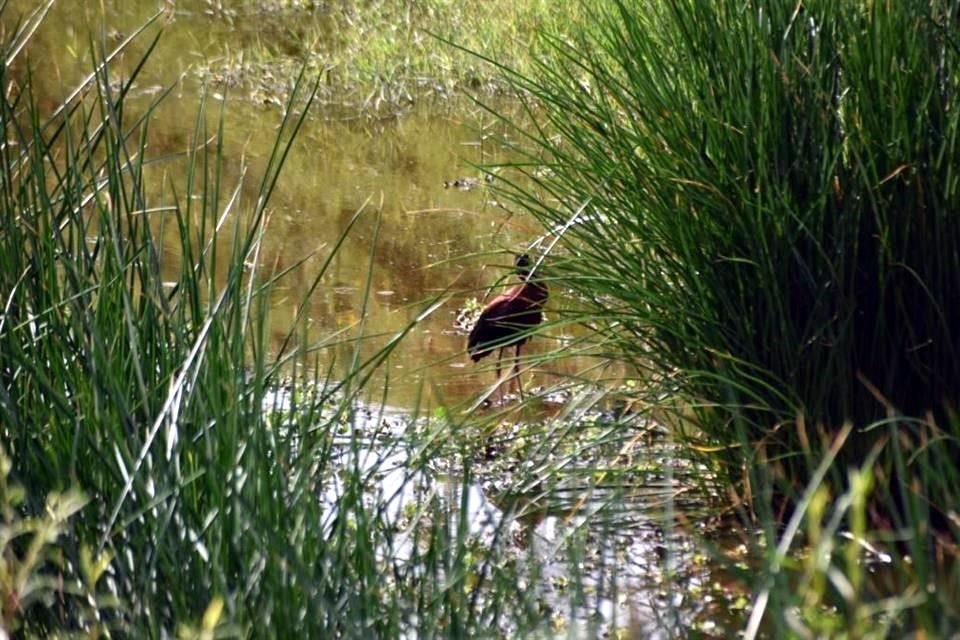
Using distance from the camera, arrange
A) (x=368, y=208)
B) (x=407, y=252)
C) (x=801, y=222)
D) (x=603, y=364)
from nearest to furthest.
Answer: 1. (x=801, y=222)
2. (x=603, y=364)
3. (x=407, y=252)
4. (x=368, y=208)

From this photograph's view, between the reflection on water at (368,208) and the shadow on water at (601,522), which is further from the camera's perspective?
the reflection on water at (368,208)

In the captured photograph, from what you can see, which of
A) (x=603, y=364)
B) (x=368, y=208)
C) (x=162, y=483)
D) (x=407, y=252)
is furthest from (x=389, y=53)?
(x=162, y=483)

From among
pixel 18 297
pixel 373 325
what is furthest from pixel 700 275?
pixel 373 325

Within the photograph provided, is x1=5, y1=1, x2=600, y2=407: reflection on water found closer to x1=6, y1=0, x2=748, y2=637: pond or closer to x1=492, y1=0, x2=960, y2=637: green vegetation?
x1=6, y1=0, x2=748, y2=637: pond

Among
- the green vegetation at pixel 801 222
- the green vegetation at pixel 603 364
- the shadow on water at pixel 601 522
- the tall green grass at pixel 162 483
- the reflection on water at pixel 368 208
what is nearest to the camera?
the tall green grass at pixel 162 483

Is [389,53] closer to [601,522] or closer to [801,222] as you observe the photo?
[801,222]

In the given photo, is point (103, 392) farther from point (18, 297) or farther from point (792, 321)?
point (792, 321)

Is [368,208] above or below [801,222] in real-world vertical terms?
below

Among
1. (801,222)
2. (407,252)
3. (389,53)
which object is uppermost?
(801,222)

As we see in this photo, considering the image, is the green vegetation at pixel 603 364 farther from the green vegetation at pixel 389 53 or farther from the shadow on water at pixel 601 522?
the green vegetation at pixel 389 53

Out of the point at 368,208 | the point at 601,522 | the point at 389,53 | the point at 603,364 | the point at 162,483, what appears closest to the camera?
the point at 162,483

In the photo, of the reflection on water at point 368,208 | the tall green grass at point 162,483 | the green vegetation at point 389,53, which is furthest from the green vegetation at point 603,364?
the green vegetation at point 389,53

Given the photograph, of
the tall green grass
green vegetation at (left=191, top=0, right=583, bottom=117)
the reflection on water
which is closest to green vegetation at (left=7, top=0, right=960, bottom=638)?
the tall green grass

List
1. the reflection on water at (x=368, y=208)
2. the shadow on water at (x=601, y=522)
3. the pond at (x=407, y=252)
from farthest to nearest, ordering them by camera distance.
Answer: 1. the reflection on water at (x=368, y=208)
2. the pond at (x=407, y=252)
3. the shadow on water at (x=601, y=522)
